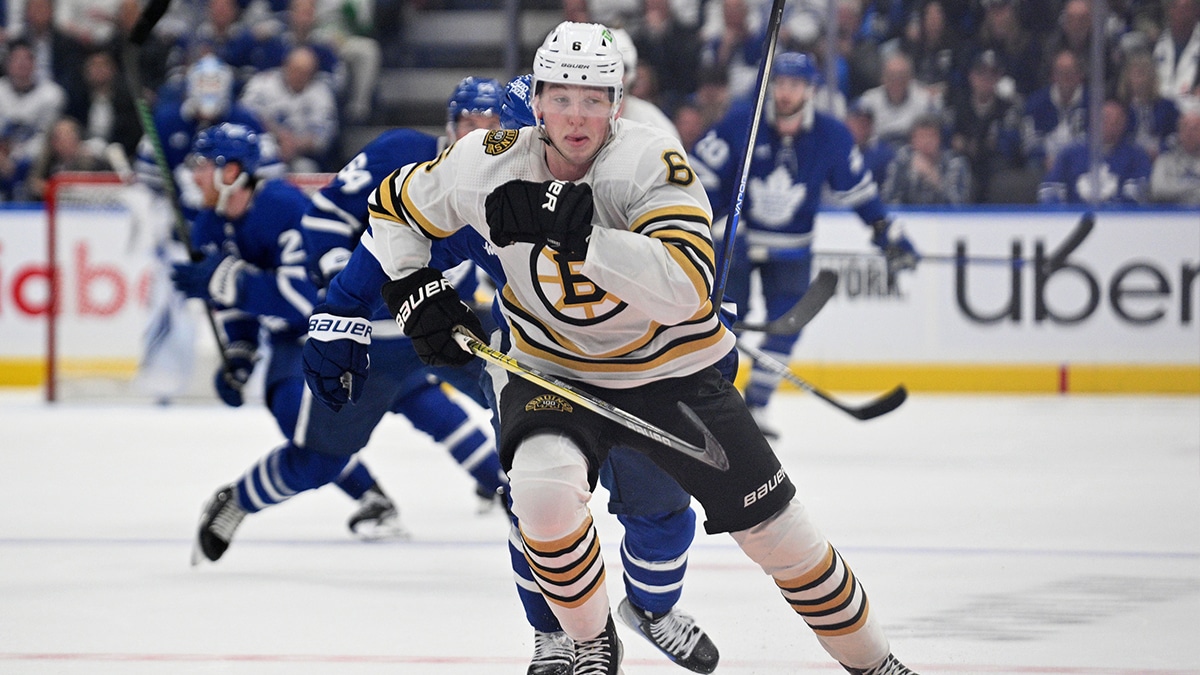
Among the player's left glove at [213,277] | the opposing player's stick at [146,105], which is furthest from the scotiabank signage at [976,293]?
the player's left glove at [213,277]

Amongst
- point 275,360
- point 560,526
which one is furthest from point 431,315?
point 275,360

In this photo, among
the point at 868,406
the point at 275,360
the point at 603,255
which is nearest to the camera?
the point at 603,255

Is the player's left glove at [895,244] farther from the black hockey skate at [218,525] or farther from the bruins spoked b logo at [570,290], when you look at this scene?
the bruins spoked b logo at [570,290]

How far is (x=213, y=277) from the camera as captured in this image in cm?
401

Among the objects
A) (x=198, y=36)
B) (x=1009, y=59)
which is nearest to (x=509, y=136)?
(x=1009, y=59)

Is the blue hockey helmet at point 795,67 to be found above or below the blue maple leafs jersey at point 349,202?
above

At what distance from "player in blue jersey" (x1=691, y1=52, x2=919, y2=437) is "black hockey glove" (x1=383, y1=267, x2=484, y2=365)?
3.46m

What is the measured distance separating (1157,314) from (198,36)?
4.77m

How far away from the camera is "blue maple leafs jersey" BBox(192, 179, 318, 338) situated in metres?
3.91

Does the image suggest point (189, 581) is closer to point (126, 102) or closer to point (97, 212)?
point (97, 212)

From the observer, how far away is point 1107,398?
23.7 ft

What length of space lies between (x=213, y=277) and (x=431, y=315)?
172cm

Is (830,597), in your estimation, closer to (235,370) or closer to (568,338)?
(568,338)

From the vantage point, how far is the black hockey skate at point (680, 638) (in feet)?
8.89
